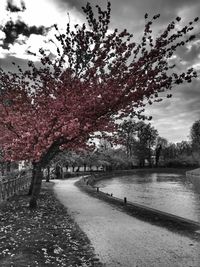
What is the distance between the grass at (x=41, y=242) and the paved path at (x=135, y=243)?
54cm

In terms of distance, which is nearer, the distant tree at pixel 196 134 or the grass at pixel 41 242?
the grass at pixel 41 242

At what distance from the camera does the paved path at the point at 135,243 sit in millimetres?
9359

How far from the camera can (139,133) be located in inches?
4727

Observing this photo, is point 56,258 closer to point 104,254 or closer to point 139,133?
point 104,254

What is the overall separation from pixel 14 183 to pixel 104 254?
16609mm

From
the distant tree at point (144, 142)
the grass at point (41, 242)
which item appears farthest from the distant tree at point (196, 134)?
the grass at point (41, 242)

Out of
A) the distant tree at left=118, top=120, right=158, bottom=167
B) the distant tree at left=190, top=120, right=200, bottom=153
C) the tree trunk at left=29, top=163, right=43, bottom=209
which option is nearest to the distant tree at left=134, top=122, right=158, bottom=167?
the distant tree at left=118, top=120, right=158, bottom=167

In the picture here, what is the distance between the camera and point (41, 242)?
35.1 feet

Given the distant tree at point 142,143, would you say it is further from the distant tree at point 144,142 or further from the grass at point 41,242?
the grass at point 41,242

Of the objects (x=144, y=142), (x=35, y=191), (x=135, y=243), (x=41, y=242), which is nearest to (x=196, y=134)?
(x=144, y=142)

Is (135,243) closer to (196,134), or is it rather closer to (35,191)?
(35,191)

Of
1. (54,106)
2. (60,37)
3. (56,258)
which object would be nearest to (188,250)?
(56,258)

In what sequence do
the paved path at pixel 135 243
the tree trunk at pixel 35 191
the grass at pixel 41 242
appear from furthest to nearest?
the tree trunk at pixel 35 191, the paved path at pixel 135 243, the grass at pixel 41 242

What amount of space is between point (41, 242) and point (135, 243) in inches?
133
